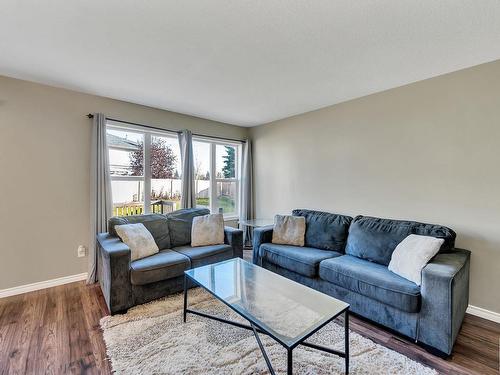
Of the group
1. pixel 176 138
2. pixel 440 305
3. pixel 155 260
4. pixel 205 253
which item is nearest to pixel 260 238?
pixel 205 253

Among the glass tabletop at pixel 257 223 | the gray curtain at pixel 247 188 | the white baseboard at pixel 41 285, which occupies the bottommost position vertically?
the white baseboard at pixel 41 285

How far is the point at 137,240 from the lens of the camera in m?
2.71

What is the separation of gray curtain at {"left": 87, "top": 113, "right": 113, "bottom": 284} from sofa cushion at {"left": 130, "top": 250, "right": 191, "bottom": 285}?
0.92 meters

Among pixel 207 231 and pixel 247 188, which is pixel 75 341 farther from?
pixel 247 188

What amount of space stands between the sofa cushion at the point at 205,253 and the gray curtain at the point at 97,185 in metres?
1.01

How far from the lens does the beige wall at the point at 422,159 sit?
7.35 ft

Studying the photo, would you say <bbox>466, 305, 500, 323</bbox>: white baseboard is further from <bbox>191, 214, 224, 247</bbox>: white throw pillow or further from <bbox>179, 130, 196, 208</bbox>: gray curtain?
<bbox>179, 130, 196, 208</bbox>: gray curtain

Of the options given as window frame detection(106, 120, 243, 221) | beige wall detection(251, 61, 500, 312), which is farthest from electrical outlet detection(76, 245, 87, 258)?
beige wall detection(251, 61, 500, 312)

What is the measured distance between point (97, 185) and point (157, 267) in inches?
56.5

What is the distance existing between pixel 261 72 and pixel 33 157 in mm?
2742

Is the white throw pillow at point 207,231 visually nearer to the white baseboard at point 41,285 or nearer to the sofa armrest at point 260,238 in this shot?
the sofa armrest at point 260,238

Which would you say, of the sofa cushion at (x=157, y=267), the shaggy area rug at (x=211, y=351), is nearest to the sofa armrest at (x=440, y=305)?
the shaggy area rug at (x=211, y=351)

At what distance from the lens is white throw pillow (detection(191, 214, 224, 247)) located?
10.5 ft

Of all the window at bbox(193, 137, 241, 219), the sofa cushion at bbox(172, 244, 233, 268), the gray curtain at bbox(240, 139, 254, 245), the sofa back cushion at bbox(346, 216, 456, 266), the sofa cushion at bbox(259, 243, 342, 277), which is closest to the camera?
the sofa back cushion at bbox(346, 216, 456, 266)
